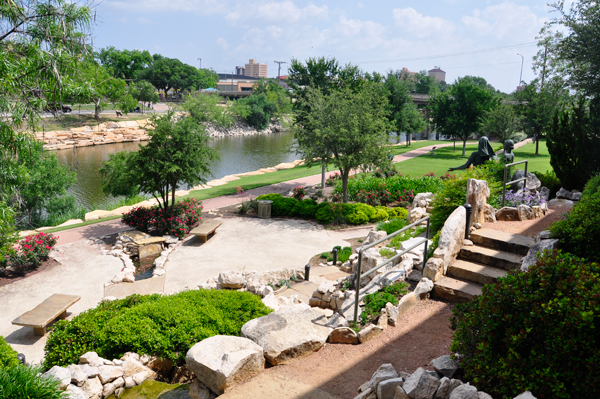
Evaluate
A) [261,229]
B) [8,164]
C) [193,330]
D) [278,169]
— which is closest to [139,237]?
[261,229]

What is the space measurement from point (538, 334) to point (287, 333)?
331cm

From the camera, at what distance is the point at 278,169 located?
31.8 m

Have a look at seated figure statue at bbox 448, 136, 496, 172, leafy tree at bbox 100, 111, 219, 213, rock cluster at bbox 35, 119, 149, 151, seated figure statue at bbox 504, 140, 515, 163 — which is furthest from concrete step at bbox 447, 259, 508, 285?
rock cluster at bbox 35, 119, 149, 151

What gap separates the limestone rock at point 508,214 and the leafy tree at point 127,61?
80.3m

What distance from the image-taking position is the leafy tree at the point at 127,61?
262 ft

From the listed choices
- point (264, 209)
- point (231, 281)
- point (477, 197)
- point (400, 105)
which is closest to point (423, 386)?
point (477, 197)

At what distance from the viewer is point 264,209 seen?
16469 millimetres

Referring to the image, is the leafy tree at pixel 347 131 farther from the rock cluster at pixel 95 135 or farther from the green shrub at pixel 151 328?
the rock cluster at pixel 95 135

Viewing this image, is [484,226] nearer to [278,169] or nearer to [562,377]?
[562,377]

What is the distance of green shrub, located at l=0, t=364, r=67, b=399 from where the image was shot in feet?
14.9

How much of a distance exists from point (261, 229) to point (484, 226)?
797cm

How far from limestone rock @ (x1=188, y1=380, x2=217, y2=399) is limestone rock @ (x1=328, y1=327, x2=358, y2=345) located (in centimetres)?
200

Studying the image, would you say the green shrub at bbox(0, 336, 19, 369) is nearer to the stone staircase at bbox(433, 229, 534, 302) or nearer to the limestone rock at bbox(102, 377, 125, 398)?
the limestone rock at bbox(102, 377, 125, 398)

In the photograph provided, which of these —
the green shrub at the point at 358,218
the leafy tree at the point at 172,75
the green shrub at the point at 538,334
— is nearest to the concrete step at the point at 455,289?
the green shrub at the point at 538,334
